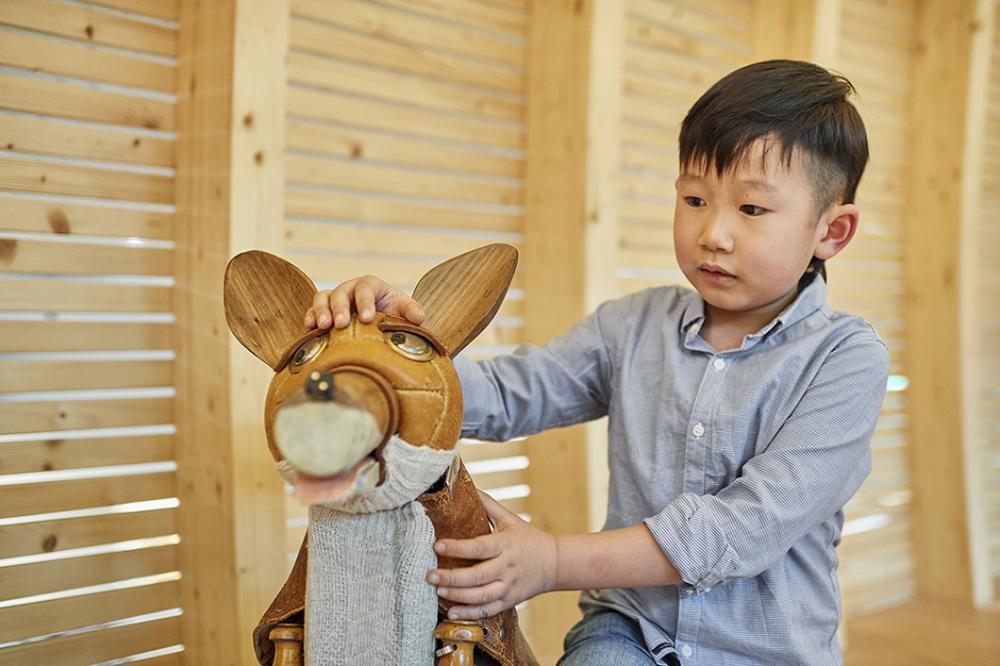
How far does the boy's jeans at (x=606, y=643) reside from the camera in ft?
4.20

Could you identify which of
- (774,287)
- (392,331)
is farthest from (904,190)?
(392,331)

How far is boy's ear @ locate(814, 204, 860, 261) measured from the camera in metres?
1.33

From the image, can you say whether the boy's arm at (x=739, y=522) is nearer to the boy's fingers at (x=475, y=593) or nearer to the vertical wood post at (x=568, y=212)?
the boy's fingers at (x=475, y=593)

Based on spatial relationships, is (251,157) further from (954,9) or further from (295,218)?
(954,9)

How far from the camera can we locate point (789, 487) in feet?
3.88

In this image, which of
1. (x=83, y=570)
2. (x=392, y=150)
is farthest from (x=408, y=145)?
(x=83, y=570)

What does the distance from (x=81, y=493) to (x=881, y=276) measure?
8.94ft

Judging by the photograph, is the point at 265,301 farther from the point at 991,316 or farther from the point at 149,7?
the point at 991,316

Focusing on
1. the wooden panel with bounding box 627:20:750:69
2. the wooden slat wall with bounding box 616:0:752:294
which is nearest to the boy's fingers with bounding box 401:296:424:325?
the wooden slat wall with bounding box 616:0:752:294

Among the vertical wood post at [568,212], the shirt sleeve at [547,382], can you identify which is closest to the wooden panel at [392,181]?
the vertical wood post at [568,212]

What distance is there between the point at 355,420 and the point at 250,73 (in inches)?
41.0

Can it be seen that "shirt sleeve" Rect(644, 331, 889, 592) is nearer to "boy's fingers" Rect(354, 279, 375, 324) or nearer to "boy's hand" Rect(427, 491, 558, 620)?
"boy's hand" Rect(427, 491, 558, 620)

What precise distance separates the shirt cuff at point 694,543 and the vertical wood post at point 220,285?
0.84 m

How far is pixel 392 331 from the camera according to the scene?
0.98 meters
